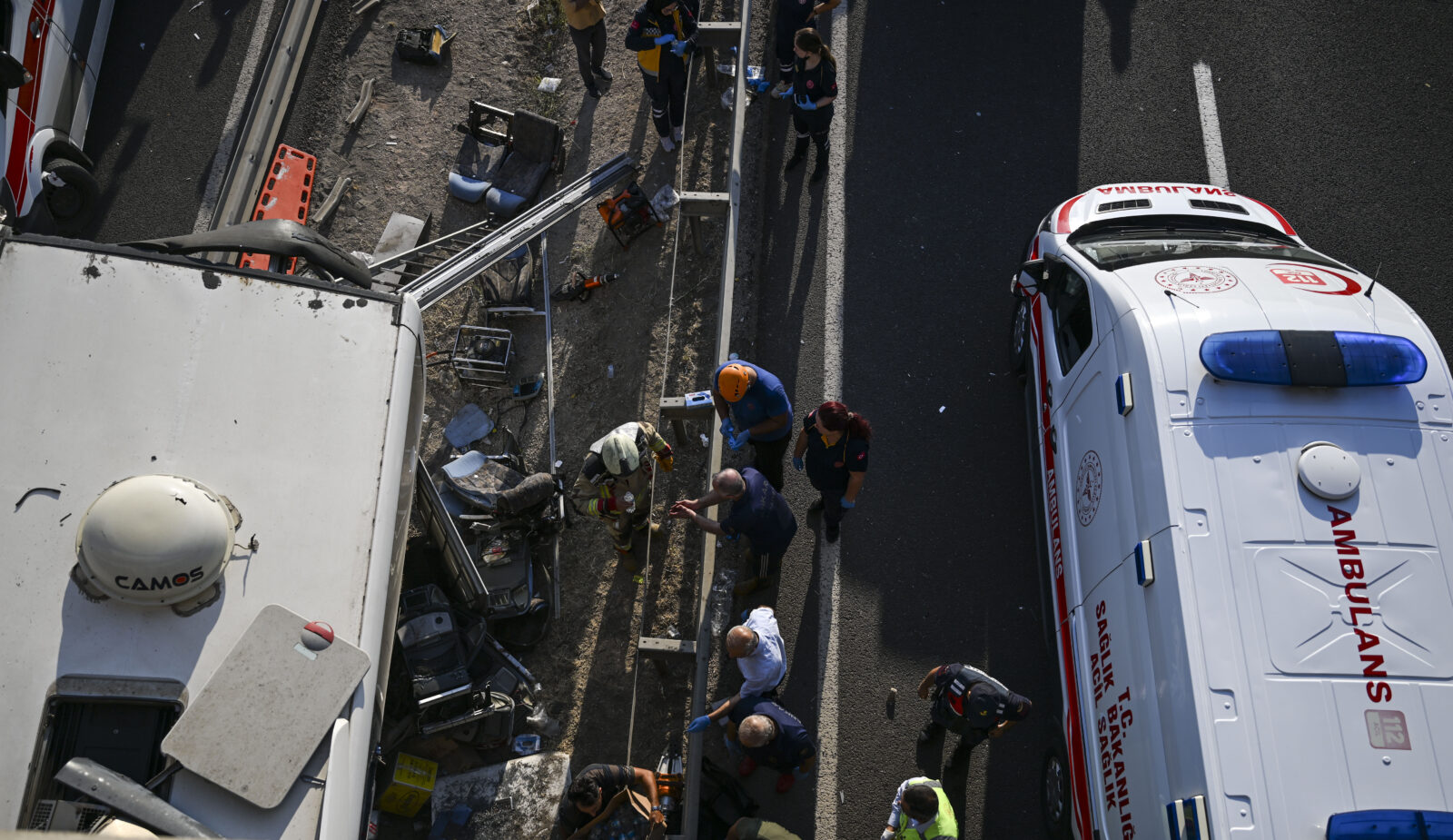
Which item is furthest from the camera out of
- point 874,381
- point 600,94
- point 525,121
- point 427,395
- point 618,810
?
point 600,94

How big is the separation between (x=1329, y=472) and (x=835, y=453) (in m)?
3.00

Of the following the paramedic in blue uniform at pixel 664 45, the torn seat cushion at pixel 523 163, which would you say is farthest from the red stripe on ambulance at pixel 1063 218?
the torn seat cushion at pixel 523 163

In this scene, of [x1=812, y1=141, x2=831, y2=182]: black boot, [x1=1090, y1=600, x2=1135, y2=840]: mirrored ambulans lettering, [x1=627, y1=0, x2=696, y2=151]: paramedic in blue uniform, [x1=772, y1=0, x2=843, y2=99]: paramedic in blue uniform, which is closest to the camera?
[x1=1090, y1=600, x2=1135, y2=840]: mirrored ambulans lettering

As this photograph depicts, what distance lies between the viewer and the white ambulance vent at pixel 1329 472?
208 inches

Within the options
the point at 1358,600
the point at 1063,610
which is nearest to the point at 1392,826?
the point at 1358,600

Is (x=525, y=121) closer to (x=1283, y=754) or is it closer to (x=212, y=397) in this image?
(x=212, y=397)

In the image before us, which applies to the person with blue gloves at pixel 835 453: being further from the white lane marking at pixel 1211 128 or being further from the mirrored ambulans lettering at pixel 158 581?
the white lane marking at pixel 1211 128

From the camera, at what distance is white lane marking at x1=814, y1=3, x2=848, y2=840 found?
22.3 ft

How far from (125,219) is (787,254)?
21.7ft

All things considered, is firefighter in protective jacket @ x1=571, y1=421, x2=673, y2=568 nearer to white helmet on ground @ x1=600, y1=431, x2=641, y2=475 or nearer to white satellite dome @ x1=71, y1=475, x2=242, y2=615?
white helmet on ground @ x1=600, y1=431, x2=641, y2=475

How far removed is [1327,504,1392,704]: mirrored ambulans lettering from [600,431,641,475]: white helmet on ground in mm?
4369

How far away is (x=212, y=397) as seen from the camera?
5.27 meters

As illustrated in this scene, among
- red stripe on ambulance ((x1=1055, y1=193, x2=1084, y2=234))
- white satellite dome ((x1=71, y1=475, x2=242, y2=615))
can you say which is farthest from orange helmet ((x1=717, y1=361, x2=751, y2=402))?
white satellite dome ((x1=71, y1=475, x2=242, y2=615))

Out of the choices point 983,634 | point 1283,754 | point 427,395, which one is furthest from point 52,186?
point 1283,754
